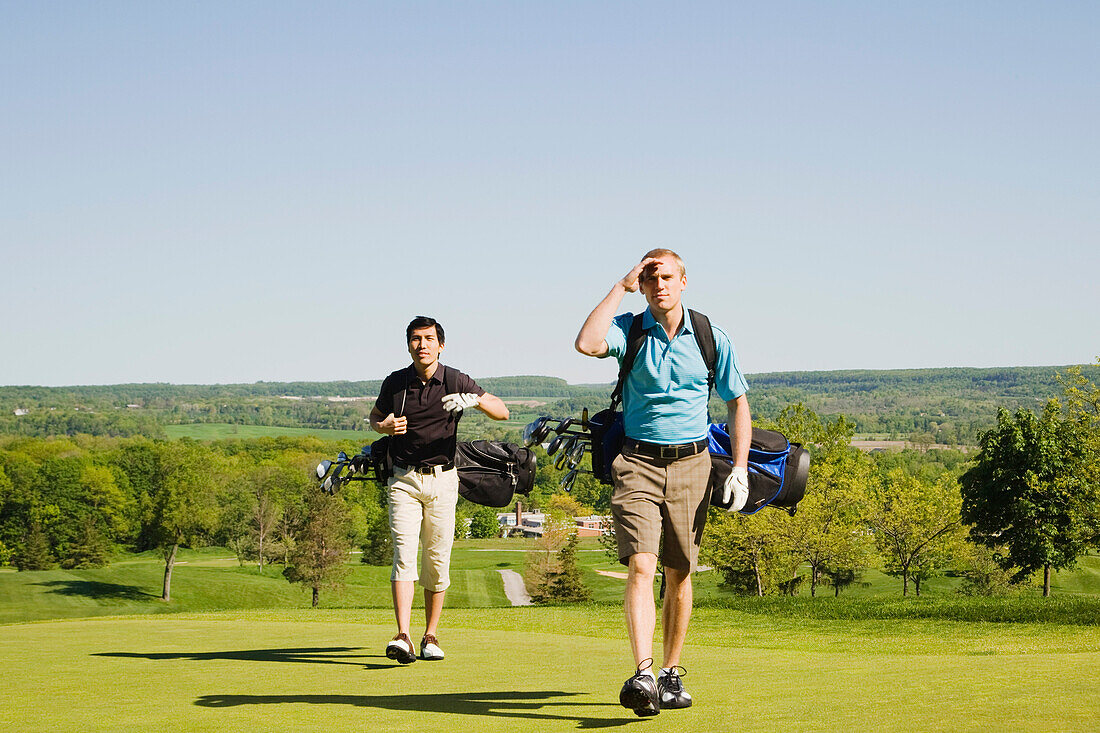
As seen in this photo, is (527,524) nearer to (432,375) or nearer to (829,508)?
(829,508)

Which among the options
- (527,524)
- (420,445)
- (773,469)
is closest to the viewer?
(773,469)

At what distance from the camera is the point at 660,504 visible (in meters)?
6.00

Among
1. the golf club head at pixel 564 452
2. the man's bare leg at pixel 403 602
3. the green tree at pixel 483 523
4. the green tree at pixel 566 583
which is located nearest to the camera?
the man's bare leg at pixel 403 602

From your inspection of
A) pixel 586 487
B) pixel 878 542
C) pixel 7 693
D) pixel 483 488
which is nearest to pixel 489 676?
pixel 483 488

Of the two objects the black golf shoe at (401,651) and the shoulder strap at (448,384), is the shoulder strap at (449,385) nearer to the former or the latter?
the shoulder strap at (448,384)

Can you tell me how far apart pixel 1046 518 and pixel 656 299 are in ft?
151

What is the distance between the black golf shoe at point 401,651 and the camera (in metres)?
8.07

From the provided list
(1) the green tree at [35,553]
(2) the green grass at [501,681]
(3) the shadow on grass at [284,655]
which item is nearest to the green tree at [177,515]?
(1) the green tree at [35,553]

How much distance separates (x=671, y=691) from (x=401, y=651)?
2913 millimetres

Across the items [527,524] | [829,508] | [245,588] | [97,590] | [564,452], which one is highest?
[564,452]

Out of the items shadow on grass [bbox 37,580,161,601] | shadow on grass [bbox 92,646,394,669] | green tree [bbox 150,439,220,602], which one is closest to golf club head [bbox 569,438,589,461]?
shadow on grass [bbox 92,646,394,669]

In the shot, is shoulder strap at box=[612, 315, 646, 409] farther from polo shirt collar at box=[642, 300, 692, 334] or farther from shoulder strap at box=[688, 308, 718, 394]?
shoulder strap at box=[688, 308, 718, 394]

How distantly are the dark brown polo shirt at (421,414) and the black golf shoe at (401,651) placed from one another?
128 centimetres

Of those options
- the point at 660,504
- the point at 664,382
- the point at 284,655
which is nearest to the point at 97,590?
the point at 284,655
